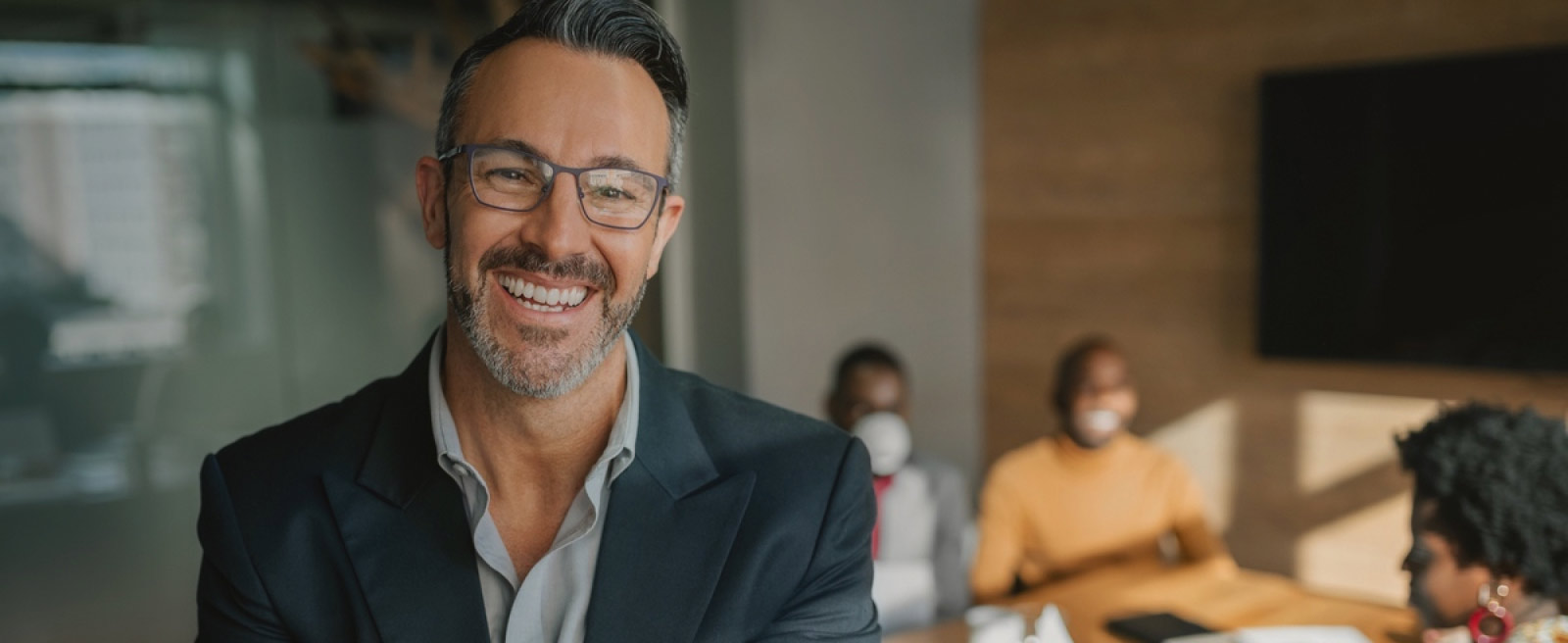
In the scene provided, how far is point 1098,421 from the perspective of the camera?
A: 9.67 ft

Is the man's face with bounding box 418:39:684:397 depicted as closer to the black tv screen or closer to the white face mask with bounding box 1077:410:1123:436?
the white face mask with bounding box 1077:410:1123:436

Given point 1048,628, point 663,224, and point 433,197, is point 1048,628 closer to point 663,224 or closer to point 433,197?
point 663,224

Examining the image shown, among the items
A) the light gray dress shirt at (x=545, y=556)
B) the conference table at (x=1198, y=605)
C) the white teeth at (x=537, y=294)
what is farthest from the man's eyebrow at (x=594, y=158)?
the conference table at (x=1198, y=605)

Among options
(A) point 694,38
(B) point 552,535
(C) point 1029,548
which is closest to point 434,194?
(B) point 552,535

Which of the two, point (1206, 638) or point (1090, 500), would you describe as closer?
point (1206, 638)

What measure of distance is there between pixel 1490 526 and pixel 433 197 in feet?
5.03

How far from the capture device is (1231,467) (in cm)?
393

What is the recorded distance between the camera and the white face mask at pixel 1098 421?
9.67ft

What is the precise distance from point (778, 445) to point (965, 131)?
136 inches

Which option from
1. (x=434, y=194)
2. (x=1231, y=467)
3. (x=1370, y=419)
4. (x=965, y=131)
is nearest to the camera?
(x=434, y=194)

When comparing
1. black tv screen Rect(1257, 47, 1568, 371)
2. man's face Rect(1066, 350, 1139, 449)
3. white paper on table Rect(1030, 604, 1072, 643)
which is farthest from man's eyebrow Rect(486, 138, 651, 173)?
black tv screen Rect(1257, 47, 1568, 371)

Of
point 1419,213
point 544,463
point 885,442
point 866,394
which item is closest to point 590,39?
point 544,463

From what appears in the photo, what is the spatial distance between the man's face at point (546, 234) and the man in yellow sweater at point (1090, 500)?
1.89m

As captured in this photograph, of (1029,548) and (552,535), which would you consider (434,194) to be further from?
(1029,548)
